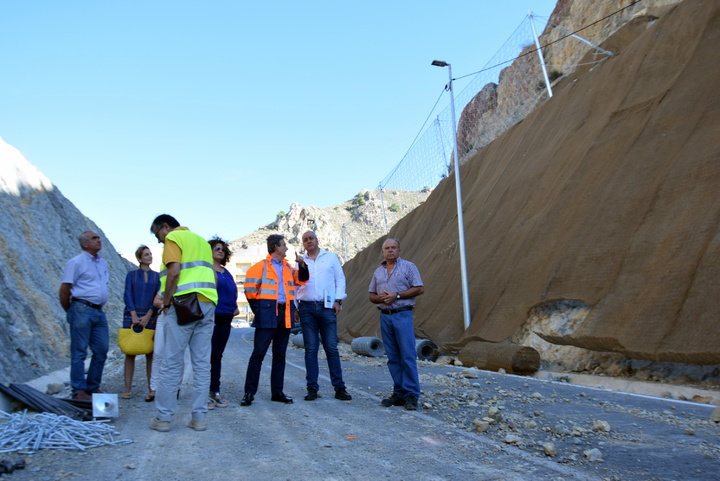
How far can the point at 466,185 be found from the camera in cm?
1919

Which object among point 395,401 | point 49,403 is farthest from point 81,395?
point 395,401

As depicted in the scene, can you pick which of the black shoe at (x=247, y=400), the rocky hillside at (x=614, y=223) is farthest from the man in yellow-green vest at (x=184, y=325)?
the rocky hillside at (x=614, y=223)

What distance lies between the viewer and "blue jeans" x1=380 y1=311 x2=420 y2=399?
19.0 feet

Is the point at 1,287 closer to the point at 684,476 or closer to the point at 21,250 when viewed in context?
the point at 21,250

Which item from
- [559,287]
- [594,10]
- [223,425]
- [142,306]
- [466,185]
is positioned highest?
[594,10]

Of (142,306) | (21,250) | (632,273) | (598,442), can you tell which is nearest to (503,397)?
(598,442)

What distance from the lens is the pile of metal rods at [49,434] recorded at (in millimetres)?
3865

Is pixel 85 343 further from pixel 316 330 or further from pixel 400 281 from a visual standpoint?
pixel 400 281

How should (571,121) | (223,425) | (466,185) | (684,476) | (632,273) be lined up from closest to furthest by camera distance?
(684,476) → (223,425) → (632,273) → (571,121) → (466,185)

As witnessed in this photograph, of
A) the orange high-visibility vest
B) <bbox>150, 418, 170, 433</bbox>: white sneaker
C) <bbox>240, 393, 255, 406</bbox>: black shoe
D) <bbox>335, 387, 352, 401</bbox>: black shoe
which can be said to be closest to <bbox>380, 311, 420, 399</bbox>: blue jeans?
<bbox>335, 387, 352, 401</bbox>: black shoe

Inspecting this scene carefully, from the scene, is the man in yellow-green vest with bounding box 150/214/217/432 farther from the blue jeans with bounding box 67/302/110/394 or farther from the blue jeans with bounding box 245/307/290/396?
the blue jeans with bounding box 67/302/110/394

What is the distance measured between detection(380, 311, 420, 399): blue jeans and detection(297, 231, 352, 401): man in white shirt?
760 mm

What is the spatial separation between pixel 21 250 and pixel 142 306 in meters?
8.42

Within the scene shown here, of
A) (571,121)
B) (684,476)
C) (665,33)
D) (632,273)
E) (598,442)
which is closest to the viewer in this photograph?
(684,476)
